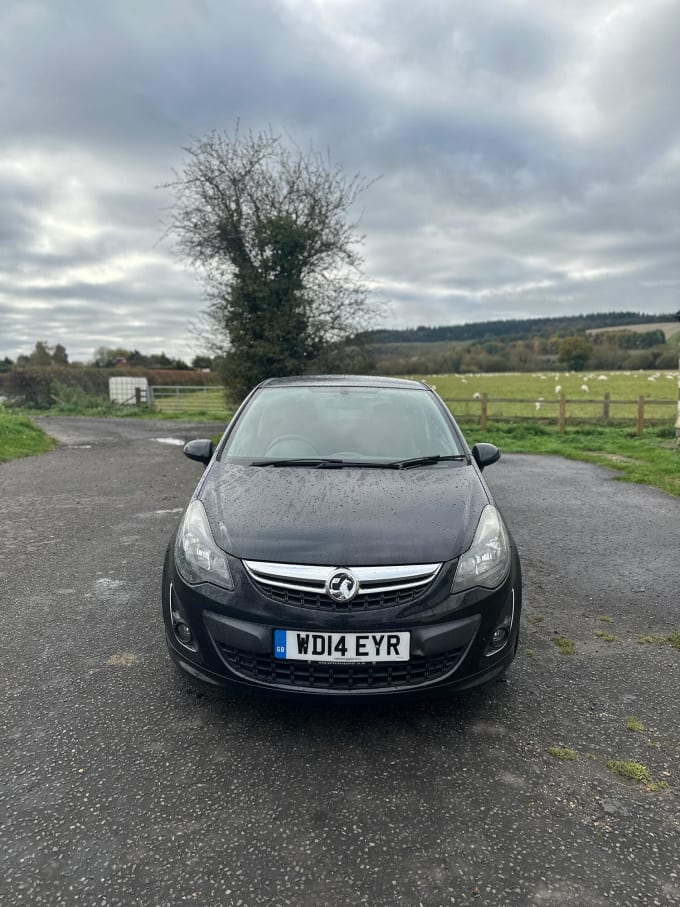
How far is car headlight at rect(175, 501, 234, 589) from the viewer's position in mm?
2484

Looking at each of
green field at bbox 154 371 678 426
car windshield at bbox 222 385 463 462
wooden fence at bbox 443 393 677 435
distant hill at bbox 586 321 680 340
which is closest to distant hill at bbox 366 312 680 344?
distant hill at bbox 586 321 680 340

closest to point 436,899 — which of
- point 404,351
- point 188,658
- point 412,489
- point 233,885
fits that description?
point 233,885

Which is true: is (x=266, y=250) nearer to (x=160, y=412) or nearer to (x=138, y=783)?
(x=160, y=412)

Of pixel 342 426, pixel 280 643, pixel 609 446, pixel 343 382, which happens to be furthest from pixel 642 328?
pixel 280 643

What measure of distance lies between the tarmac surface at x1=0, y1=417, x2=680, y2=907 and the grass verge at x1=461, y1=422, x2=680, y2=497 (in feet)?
20.2

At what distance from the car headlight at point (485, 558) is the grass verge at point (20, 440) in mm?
10688

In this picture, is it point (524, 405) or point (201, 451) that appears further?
point (524, 405)

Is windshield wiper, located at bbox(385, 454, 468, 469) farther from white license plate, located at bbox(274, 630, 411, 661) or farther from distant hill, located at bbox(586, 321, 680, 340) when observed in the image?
distant hill, located at bbox(586, 321, 680, 340)

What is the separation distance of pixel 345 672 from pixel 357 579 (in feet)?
1.21

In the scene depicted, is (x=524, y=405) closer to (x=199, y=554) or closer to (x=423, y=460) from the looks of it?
(x=423, y=460)

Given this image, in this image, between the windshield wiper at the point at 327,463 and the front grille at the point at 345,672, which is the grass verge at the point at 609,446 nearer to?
the windshield wiper at the point at 327,463

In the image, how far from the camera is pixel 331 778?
2.22 meters

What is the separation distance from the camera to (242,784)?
2.18m

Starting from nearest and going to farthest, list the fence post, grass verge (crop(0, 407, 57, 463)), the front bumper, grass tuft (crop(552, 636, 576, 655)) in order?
the front bumper → grass tuft (crop(552, 636, 576, 655)) → grass verge (crop(0, 407, 57, 463)) → the fence post
